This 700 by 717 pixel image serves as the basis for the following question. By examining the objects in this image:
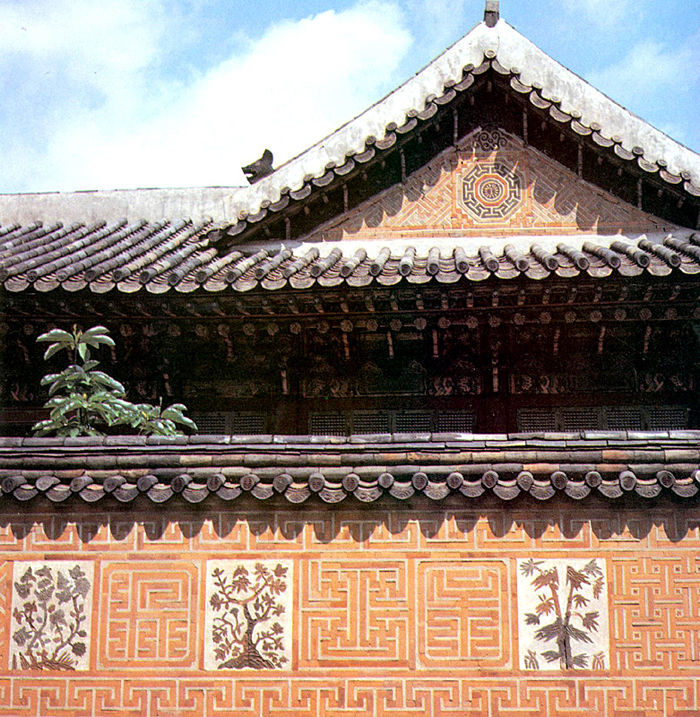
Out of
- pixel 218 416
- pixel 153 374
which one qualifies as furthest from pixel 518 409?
pixel 153 374

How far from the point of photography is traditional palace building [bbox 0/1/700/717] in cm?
551

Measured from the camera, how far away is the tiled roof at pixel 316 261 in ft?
25.3

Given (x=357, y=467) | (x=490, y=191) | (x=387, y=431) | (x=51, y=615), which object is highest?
(x=490, y=191)

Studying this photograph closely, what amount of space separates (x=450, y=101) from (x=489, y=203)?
104 cm

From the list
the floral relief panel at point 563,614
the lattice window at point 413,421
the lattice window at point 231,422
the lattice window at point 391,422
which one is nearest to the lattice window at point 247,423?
the lattice window at point 231,422

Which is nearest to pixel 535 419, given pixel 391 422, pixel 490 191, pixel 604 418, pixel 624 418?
pixel 604 418

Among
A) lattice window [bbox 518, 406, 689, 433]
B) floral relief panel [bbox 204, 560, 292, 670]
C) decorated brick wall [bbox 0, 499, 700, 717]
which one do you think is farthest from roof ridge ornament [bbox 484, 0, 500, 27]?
floral relief panel [bbox 204, 560, 292, 670]

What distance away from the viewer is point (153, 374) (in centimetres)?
891

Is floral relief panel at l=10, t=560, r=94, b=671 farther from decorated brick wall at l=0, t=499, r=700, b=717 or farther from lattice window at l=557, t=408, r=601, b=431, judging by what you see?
lattice window at l=557, t=408, r=601, b=431

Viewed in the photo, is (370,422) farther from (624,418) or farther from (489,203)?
(489,203)

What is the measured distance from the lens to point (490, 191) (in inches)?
376

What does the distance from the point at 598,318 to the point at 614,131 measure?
3.14 metres

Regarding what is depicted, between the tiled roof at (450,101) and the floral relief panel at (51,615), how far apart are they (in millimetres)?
4244

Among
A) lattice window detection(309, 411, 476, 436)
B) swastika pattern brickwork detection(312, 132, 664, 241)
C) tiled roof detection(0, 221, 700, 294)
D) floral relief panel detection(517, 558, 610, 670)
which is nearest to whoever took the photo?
floral relief panel detection(517, 558, 610, 670)
